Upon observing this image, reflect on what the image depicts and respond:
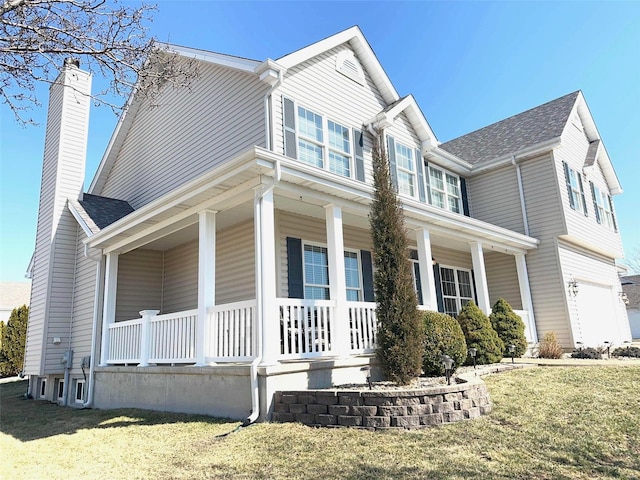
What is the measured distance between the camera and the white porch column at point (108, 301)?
953 cm

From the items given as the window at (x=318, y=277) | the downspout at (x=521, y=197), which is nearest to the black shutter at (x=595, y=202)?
the downspout at (x=521, y=197)

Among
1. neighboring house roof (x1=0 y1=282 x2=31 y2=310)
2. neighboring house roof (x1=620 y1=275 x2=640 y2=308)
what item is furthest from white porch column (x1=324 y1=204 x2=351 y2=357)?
neighboring house roof (x1=620 y1=275 x2=640 y2=308)

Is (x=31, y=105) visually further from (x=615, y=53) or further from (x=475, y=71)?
(x=615, y=53)

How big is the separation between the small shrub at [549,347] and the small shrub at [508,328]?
1.38 m

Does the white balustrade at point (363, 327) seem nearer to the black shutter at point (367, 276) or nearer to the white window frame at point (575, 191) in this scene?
the black shutter at point (367, 276)

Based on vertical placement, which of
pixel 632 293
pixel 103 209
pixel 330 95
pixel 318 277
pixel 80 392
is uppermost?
pixel 330 95

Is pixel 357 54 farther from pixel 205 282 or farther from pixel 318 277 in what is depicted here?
pixel 205 282

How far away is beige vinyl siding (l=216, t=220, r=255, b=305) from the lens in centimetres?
893

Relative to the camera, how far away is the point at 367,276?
10.3 meters

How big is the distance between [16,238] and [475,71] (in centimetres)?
1626

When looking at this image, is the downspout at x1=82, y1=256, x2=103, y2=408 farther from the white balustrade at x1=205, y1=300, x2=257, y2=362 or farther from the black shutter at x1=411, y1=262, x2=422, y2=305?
the black shutter at x1=411, y1=262, x2=422, y2=305

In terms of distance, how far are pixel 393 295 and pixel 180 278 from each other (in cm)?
648

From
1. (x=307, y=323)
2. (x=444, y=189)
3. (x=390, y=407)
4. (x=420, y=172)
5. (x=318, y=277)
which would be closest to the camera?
(x=390, y=407)

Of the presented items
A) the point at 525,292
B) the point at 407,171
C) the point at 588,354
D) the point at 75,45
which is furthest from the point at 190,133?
the point at 588,354
